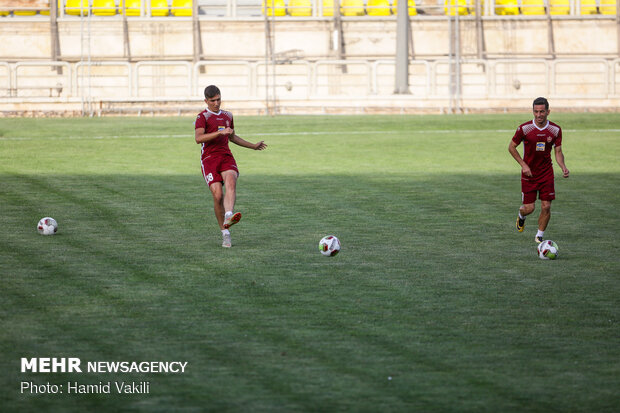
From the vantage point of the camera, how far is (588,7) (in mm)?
38688

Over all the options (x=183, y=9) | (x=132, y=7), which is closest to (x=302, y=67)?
(x=183, y=9)

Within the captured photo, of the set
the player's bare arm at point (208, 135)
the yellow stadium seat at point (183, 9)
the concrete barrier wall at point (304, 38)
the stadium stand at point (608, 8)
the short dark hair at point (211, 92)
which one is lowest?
the player's bare arm at point (208, 135)

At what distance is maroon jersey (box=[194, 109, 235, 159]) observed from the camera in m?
10.2

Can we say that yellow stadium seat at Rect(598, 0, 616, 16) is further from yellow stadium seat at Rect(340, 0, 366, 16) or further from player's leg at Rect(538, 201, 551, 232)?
player's leg at Rect(538, 201, 551, 232)

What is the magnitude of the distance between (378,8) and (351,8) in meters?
1.21

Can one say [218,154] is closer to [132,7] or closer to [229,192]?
[229,192]

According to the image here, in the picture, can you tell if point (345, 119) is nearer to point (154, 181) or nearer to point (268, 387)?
point (154, 181)

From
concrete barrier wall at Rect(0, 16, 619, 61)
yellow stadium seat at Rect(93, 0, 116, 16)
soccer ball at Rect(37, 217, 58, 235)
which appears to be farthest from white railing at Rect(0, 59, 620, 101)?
soccer ball at Rect(37, 217, 58, 235)

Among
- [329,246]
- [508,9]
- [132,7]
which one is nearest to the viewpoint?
[329,246]

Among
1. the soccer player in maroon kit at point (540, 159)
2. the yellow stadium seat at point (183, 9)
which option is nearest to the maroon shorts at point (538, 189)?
the soccer player in maroon kit at point (540, 159)

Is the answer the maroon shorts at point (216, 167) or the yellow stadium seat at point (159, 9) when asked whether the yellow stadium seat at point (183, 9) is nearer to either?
the yellow stadium seat at point (159, 9)

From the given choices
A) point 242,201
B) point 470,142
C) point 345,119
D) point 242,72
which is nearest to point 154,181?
point 242,201

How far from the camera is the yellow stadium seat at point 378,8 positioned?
126 ft

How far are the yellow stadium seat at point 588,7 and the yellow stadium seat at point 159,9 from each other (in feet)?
58.1
